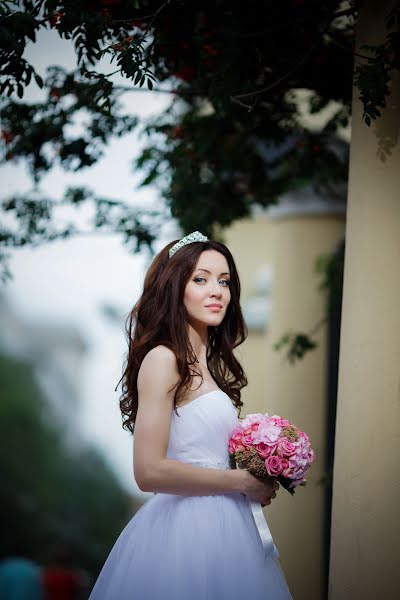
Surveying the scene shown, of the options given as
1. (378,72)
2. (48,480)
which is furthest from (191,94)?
(48,480)

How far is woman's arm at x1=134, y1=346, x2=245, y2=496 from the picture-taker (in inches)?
130

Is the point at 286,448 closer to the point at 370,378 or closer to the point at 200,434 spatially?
the point at 200,434

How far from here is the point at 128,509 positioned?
145 feet

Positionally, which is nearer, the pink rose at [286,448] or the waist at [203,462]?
the pink rose at [286,448]

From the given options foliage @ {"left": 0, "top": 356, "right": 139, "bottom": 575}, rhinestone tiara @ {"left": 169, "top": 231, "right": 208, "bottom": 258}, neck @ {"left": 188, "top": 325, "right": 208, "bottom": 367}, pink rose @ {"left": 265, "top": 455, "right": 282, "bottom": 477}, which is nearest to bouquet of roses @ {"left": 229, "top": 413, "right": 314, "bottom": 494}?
pink rose @ {"left": 265, "top": 455, "right": 282, "bottom": 477}

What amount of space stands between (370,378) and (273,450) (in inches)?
24.3

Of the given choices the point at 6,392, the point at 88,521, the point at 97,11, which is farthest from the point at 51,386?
the point at 97,11

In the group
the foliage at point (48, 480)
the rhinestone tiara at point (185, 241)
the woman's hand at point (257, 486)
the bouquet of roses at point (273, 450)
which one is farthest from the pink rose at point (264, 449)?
the foliage at point (48, 480)

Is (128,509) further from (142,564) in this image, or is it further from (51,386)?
(142,564)

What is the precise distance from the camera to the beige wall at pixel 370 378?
11.5ft

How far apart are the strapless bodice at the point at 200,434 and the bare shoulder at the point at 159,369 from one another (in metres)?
0.17

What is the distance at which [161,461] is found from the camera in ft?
10.8

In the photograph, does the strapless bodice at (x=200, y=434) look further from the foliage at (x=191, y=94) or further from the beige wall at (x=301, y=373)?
the beige wall at (x=301, y=373)

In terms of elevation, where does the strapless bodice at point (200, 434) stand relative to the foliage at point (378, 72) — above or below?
below
